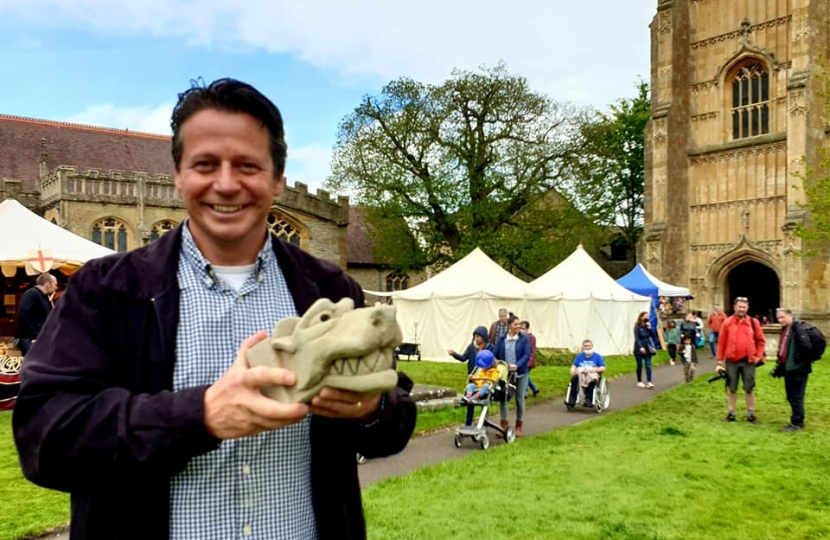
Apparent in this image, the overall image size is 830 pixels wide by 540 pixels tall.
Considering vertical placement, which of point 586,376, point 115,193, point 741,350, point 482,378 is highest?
point 115,193

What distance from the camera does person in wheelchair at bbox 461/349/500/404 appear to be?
930cm

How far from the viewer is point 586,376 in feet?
39.2

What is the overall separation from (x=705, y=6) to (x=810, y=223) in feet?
38.8

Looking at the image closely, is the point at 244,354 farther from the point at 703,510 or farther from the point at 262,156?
the point at 703,510

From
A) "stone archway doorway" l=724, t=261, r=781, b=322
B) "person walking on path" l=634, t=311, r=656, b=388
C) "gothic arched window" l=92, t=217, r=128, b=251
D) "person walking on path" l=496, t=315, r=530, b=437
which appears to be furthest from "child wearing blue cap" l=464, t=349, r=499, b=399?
"stone archway doorway" l=724, t=261, r=781, b=322

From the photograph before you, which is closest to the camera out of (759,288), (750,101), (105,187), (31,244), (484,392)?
(484,392)

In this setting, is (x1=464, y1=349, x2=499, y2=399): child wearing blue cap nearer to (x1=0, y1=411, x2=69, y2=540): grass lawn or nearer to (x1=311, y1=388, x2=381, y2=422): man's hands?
(x1=0, y1=411, x2=69, y2=540): grass lawn

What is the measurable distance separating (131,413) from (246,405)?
0.86 ft

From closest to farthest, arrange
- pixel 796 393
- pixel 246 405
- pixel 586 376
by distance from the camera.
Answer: pixel 246 405
pixel 796 393
pixel 586 376

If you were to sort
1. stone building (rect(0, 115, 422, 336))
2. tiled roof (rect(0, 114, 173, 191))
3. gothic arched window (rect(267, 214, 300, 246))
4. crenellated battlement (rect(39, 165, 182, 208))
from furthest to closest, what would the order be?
tiled roof (rect(0, 114, 173, 191)) → gothic arched window (rect(267, 214, 300, 246)) → stone building (rect(0, 115, 422, 336)) → crenellated battlement (rect(39, 165, 182, 208))

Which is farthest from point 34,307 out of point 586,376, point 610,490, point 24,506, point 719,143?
point 719,143

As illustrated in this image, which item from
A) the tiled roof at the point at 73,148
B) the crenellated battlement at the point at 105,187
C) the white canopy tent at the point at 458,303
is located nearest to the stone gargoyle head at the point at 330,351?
the white canopy tent at the point at 458,303

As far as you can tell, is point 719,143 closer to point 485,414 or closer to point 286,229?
point 286,229

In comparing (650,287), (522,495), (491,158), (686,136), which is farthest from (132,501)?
(686,136)
